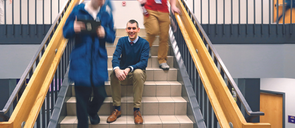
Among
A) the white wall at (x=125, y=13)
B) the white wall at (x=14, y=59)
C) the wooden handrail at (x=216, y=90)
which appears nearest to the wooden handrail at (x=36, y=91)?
the white wall at (x=14, y=59)

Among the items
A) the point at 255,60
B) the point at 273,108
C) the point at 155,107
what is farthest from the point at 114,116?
the point at 273,108

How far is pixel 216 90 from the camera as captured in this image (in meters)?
1.84

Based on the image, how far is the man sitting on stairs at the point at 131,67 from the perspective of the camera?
2080mm

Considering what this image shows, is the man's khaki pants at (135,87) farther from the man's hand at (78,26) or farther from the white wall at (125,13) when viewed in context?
the white wall at (125,13)

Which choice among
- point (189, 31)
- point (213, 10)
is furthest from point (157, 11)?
point (213, 10)

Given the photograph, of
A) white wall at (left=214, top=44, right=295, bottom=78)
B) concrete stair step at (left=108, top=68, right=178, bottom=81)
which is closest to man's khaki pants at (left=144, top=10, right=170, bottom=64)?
concrete stair step at (left=108, top=68, right=178, bottom=81)

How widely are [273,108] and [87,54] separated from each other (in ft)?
20.1

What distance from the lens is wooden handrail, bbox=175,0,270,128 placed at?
4.90 feet

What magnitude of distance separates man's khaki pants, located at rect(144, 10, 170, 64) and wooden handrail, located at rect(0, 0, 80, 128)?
111 cm

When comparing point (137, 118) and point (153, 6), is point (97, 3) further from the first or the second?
point (153, 6)

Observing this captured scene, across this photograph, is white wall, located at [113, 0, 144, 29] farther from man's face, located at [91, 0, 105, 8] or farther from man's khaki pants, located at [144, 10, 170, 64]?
man's face, located at [91, 0, 105, 8]

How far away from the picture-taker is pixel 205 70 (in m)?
2.09

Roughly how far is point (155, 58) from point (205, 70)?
111 centimetres

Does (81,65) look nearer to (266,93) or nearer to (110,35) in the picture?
(110,35)
